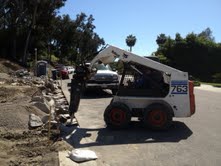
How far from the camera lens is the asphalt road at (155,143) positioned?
798 centimetres

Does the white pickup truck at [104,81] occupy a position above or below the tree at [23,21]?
below

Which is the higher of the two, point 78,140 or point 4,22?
point 4,22

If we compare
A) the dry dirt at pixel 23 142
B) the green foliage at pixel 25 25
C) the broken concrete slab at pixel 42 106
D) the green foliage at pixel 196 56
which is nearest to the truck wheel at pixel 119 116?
the dry dirt at pixel 23 142

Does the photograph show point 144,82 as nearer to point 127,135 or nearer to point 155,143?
Result: point 127,135

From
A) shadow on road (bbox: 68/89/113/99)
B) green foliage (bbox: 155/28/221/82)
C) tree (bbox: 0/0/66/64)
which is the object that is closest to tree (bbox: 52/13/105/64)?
tree (bbox: 0/0/66/64)

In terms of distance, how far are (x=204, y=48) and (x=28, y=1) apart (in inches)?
934

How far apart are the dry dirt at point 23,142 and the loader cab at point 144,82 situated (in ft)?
9.19

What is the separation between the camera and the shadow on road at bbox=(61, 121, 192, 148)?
9.68m

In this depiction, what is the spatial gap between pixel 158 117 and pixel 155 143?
5.49 ft

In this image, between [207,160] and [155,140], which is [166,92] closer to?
[155,140]

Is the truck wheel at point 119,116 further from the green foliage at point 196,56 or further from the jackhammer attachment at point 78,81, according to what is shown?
the green foliage at point 196,56

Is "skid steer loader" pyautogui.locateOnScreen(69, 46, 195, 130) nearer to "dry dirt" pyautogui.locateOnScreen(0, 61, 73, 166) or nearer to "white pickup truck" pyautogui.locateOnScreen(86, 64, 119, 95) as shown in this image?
"dry dirt" pyautogui.locateOnScreen(0, 61, 73, 166)

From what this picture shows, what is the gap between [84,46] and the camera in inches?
3593

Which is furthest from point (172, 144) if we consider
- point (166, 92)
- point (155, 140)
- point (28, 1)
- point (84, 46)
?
point (84, 46)
